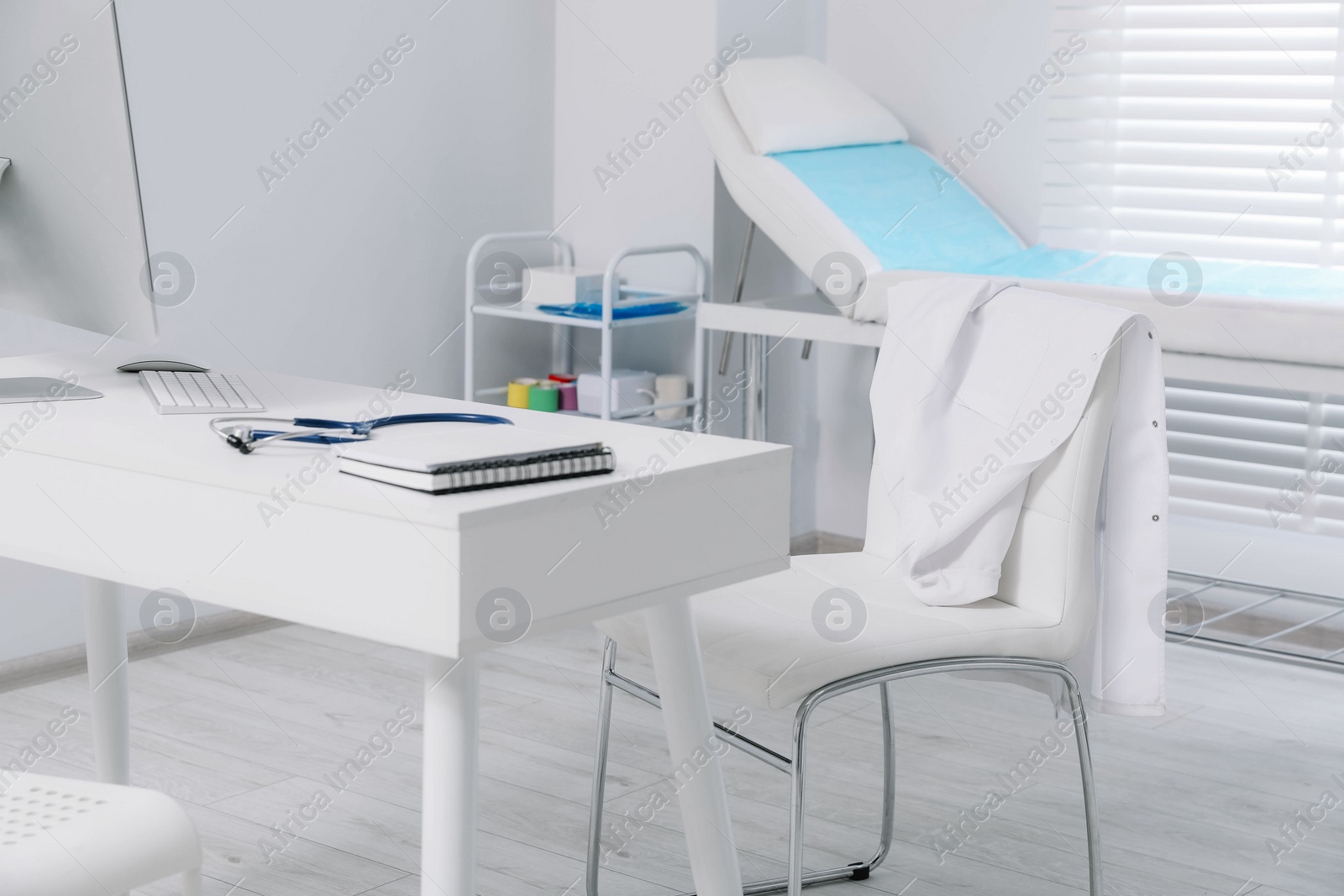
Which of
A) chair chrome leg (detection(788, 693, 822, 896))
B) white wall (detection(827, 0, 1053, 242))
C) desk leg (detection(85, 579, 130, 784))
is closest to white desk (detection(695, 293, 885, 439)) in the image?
white wall (detection(827, 0, 1053, 242))

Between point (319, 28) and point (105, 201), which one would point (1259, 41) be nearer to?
point (319, 28)

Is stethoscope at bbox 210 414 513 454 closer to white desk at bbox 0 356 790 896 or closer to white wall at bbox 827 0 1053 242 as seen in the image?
white desk at bbox 0 356 790 896

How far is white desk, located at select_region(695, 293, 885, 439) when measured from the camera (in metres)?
2.61

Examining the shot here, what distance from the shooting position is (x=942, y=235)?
2.87 metres

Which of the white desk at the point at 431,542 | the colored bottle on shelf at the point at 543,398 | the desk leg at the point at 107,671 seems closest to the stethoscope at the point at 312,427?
the white desk at the point at 431,542

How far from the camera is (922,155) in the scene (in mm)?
3133

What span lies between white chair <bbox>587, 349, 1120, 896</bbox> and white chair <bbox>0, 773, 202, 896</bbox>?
0.60 metres

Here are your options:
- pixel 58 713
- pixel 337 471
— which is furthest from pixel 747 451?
pixel 58 713

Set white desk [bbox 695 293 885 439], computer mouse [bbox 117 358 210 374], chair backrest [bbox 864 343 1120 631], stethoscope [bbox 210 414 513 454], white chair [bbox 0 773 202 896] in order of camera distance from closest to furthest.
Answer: white chair [bbox 0 773 202 896] < stethoscope [bbox 210 414 513 454] < chair backrest [bbox 864 343 1120 631] < computer mouse [bbox 117 358 210 374] < white desk [bbox 695 293 885 439]

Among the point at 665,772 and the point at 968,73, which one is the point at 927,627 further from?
the point at 968,73

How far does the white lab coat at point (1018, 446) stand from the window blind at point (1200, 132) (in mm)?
1466

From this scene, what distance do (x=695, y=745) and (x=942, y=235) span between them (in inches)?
66.3

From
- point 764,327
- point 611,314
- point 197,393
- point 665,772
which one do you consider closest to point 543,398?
point 611,314

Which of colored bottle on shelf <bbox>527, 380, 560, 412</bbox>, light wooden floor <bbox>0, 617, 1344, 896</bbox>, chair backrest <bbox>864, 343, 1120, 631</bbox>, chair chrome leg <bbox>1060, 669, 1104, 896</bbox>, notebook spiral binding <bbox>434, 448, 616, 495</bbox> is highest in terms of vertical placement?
notebook spiral binding <bbox>434, 448, 616, 495</bbox>
